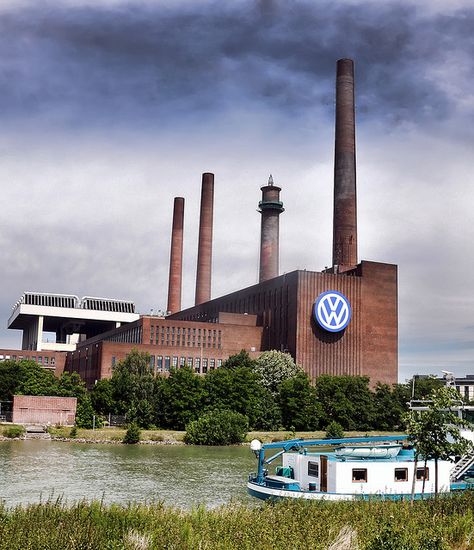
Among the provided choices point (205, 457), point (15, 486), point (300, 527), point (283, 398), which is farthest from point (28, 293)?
point (300, 527)

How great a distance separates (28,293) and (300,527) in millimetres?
159819

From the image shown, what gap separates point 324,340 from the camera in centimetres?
11219

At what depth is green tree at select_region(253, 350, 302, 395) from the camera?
98781 millimetres

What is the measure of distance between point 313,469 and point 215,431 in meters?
40.5

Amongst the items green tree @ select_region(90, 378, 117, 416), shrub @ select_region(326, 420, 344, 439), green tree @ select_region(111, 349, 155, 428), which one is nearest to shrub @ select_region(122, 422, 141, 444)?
green tree @ select_region(111, 349, 155, 428)

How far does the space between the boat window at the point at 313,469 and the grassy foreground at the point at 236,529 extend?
1200cm

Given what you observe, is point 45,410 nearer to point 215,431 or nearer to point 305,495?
point 215,431

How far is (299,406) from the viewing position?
89625mm

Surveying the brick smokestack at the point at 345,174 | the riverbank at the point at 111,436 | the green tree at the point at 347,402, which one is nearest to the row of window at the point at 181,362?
the green tree at the point at 347,402

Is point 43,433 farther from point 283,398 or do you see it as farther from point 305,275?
point 305,275

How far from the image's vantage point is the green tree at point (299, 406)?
289 ft

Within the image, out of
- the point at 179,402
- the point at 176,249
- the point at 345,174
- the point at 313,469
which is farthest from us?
the point at 176,249

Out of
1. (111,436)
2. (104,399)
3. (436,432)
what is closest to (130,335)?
(104,399)

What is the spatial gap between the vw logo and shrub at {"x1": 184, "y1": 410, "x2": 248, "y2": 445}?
124 ft
